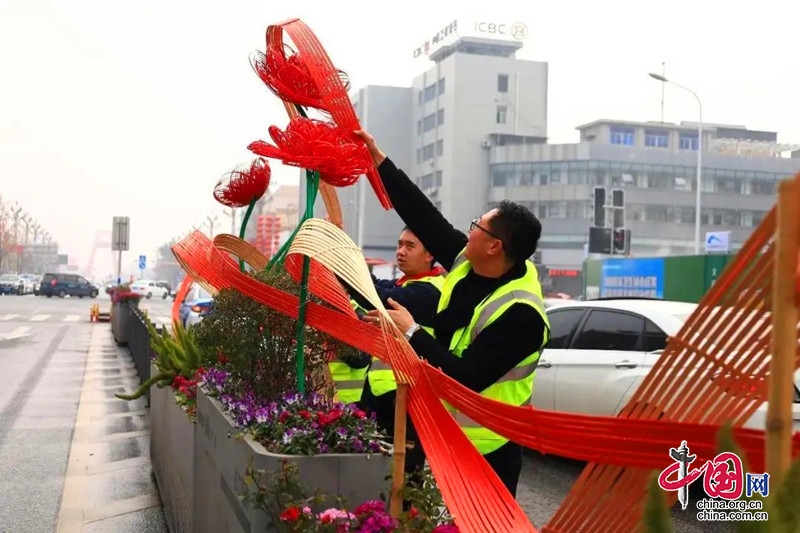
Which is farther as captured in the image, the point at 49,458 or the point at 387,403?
the point at 49,458

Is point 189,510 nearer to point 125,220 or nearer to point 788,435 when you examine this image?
point 788,435

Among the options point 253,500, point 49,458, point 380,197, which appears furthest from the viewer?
point 49,458

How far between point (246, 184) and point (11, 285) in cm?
6860

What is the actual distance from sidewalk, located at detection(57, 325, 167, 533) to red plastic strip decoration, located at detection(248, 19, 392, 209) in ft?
10.7

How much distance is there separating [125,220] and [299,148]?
90.6ft

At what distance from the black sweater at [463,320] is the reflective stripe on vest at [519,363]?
0.04 meters

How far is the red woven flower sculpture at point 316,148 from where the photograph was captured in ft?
12.1

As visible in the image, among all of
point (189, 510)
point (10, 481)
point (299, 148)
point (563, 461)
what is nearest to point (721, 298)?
point (299, 148)

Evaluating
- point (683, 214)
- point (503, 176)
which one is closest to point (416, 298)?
point (503, 176)

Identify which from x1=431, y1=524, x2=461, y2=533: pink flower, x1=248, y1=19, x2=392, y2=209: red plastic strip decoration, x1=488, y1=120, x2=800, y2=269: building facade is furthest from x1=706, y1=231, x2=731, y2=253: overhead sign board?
x1=488, y1=120, x2=800, y2=269: building facade

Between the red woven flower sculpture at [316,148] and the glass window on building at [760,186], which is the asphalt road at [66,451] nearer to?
the red woven flower sculpture at [316,148]

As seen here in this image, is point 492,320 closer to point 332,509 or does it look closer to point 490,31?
point 332,509

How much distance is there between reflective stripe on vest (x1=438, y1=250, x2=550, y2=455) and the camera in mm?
3045

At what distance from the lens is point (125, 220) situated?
3002 cm
